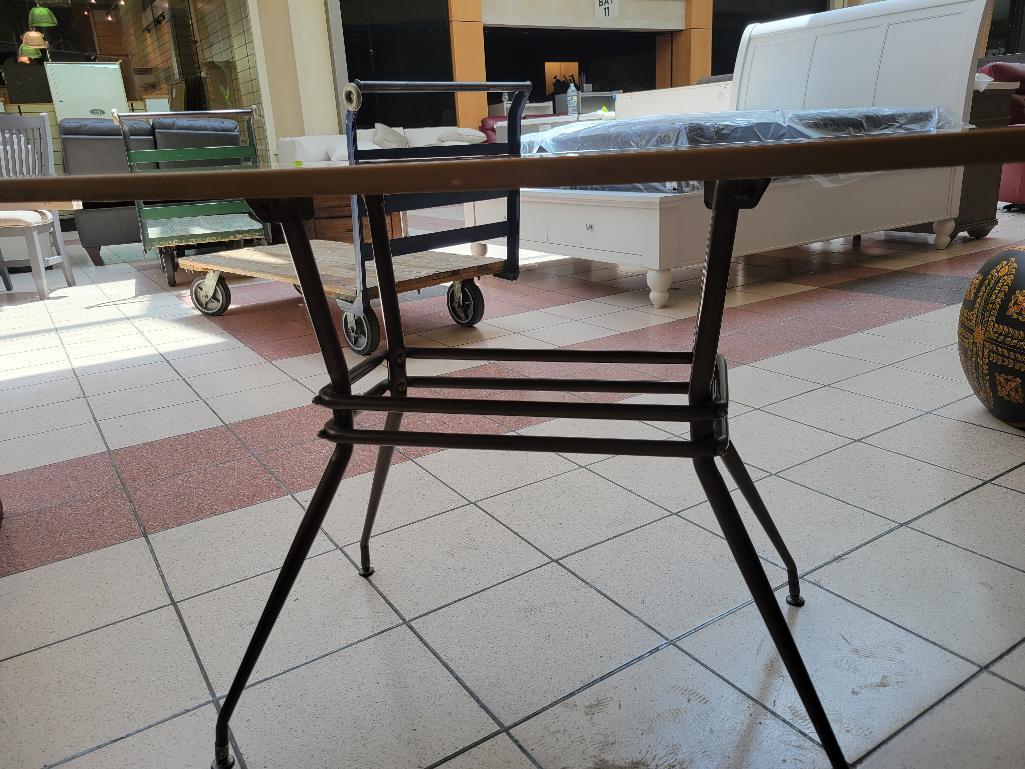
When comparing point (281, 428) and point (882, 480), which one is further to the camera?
point (281, 428)

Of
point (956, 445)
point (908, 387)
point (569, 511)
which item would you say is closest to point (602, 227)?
point (908, 387)

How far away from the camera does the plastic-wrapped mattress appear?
314cm

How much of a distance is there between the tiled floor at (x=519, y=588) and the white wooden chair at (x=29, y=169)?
2.05 m

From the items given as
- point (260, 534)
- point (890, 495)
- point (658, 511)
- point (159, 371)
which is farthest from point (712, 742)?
point (159, 371)

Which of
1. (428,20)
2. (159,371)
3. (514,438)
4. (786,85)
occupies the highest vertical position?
(428,20)

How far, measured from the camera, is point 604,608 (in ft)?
4.00

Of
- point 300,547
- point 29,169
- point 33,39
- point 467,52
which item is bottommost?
point 300,547

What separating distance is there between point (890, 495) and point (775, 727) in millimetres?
759

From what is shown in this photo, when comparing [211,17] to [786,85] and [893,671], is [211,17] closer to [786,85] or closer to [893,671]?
[786,85]

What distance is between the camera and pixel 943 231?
4281 millimetres

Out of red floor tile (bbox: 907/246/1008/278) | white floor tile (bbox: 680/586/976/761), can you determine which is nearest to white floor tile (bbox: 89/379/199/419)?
white floor tile (bbox: 680/586/976/761)

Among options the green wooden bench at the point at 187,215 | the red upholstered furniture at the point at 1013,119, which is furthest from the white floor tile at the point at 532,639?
→ the red upholstered furniture at the point at 1013,119

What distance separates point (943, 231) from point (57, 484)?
449cm

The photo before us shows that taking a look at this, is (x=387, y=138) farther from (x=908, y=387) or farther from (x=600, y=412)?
(x=600, y=412)
